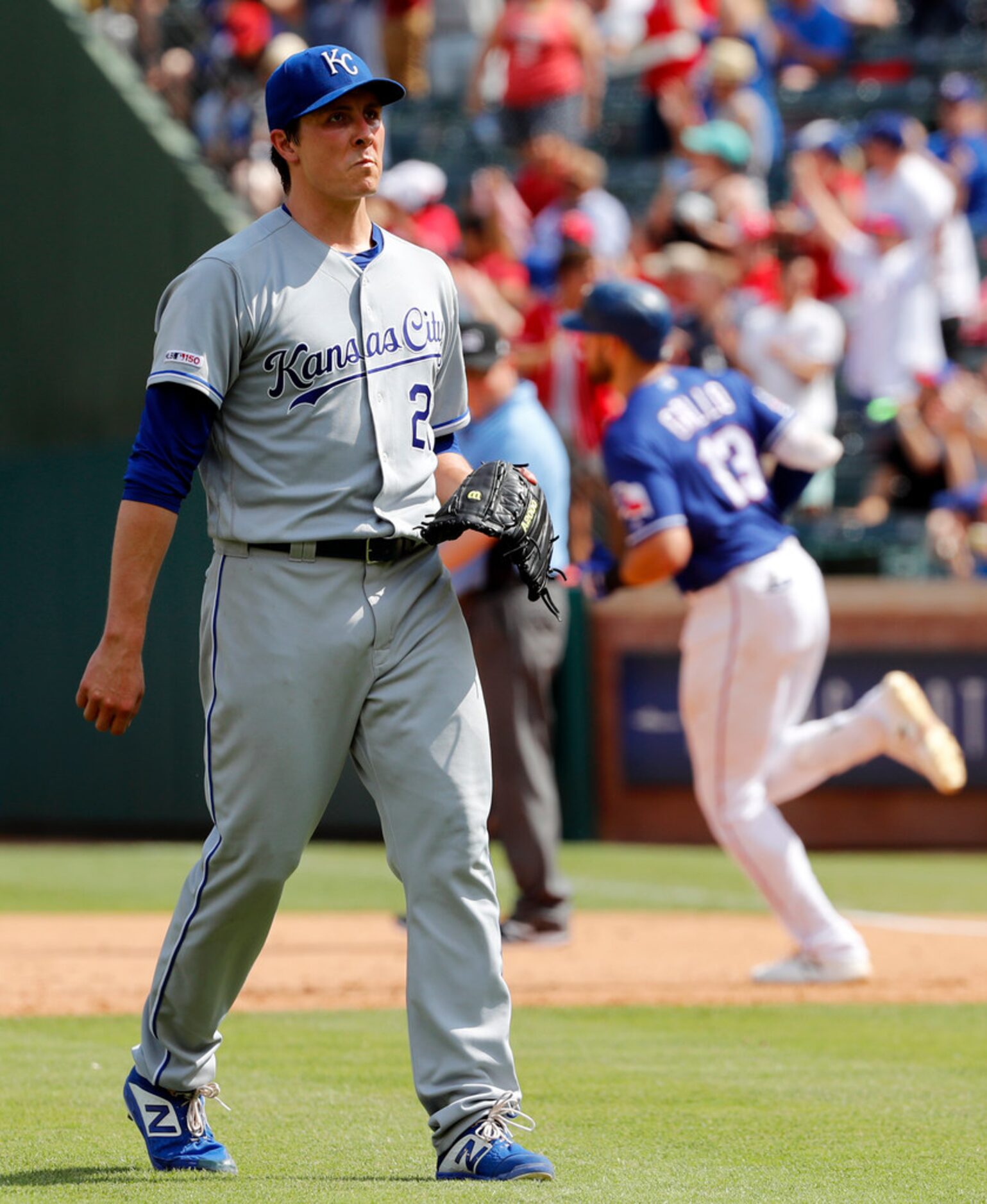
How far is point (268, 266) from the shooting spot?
3846 millimetres

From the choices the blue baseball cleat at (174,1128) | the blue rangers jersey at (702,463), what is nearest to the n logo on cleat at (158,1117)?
the blue baseball cleat at (174,1128)

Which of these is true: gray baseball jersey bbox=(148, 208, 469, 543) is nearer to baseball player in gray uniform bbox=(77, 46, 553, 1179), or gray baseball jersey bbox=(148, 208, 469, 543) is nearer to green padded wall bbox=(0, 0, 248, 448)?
baseball player in gray uniform bbox=(77, 46, 553, 1179)

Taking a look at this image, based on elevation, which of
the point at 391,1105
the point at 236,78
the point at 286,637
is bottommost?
the point at 391,1105

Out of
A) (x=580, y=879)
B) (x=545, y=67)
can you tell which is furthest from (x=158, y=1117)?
(x=545, y=67)

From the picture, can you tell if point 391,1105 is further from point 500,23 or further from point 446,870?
point 500,23

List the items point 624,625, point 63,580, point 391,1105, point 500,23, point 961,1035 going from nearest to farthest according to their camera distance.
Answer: point 391,1105
point 961,1035
point 624,625
point 63,580
point 500,23

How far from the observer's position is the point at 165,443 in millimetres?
3756

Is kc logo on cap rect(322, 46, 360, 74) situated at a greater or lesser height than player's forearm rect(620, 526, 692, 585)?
greater

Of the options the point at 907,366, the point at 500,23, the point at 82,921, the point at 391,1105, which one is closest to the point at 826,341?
the point at 907,366

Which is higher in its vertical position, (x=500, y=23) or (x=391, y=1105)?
(x=500, y=23)

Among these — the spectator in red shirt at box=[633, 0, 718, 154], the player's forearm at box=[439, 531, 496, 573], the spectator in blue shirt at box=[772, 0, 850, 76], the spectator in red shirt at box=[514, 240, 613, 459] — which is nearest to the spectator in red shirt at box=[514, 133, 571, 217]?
the spectator in red shirt at box=[633, 0, 718, 154]

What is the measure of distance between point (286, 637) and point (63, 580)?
9.17m

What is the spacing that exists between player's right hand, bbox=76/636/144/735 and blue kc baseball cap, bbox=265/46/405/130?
1.04m

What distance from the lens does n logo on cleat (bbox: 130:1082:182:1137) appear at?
391cm
